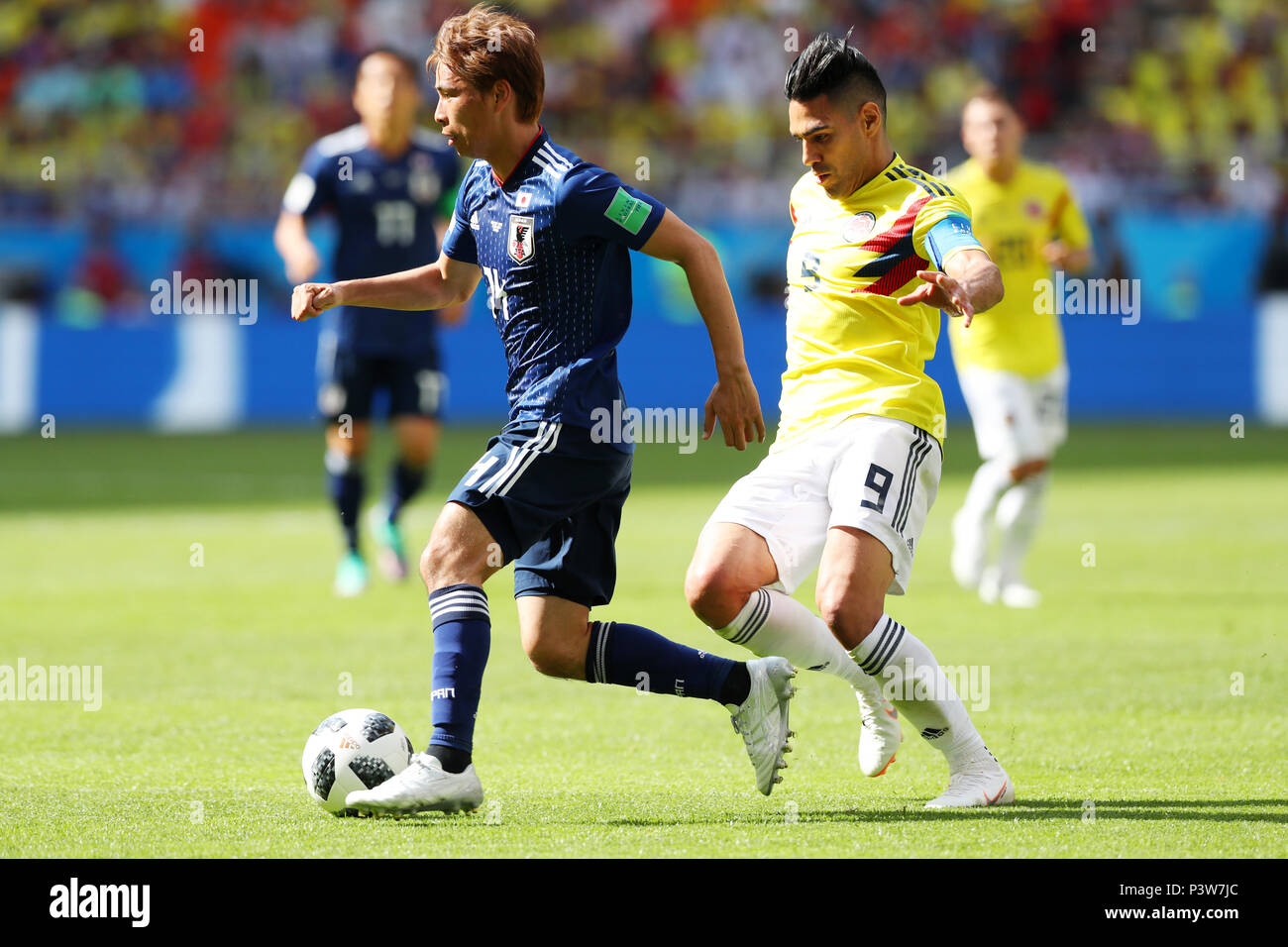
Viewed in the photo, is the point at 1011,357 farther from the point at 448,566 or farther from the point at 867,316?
the point at 448,566

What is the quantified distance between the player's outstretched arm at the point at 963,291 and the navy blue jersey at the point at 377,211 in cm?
535

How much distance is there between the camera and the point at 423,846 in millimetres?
3865

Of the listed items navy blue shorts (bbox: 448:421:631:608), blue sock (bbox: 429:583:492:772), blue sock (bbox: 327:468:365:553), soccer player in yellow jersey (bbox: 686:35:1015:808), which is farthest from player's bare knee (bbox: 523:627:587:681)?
blue sock (bbox: 327:468:365:553)

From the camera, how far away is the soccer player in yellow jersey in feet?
14.3

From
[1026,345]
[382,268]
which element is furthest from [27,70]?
[1026,345]

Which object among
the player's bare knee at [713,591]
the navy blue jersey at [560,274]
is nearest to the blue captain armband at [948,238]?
the navy blue jersey at [560,274]

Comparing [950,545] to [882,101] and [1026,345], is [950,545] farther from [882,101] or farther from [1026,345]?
[882,101]

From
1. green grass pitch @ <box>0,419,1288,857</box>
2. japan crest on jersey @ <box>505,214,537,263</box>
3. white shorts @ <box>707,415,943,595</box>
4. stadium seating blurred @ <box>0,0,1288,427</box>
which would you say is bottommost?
green grass pitch @ <box>0,419,1288,857</box>

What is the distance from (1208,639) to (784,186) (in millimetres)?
13661

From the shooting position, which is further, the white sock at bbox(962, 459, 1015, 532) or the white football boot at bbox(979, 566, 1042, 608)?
the white sock at bbox(962, 459, 1015, 532)

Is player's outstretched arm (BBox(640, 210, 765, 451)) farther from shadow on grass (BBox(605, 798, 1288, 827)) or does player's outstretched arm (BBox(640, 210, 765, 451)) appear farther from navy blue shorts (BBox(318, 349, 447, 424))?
navy blue shorts (BBox(318, 349, 447, 424))

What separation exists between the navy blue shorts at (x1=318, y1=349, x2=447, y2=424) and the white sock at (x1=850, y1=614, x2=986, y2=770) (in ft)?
17.1

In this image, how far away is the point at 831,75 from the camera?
4.49 metres

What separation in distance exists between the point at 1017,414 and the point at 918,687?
14.8ft
